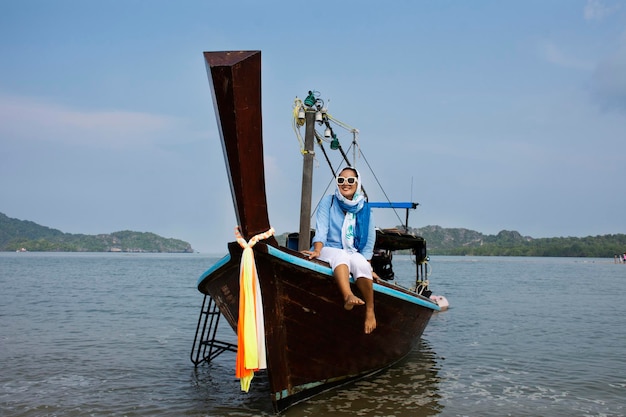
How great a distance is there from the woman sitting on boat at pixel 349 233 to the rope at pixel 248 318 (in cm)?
77

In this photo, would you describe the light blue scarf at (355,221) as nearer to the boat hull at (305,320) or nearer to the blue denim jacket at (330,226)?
the blue denim jacket at (330,226)

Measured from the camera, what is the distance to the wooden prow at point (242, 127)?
14.8 feet

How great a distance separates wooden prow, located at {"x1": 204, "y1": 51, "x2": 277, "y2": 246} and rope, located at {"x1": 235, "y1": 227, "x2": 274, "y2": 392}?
0.55 ft

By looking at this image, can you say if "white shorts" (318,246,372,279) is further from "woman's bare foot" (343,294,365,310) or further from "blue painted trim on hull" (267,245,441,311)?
"woman's bare foot" (343,294,365,310)

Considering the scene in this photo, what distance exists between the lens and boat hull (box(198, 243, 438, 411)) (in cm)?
578

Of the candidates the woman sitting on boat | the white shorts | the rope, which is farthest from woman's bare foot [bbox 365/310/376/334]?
the rope

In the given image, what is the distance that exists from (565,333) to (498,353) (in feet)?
13.0

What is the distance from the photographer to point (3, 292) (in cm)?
2336

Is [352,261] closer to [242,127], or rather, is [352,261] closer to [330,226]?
[330,226]

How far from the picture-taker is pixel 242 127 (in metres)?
4.77

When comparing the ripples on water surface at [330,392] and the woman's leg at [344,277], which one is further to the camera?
the ripples on water surface at [330,392]

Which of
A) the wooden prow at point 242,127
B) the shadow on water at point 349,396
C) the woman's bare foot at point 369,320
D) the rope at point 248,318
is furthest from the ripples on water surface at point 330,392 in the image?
the wooden prow at point 242,127

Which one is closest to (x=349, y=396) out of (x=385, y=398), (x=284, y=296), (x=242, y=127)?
(x=385, y=398)

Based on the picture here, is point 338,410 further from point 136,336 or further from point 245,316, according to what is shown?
point 136,336
